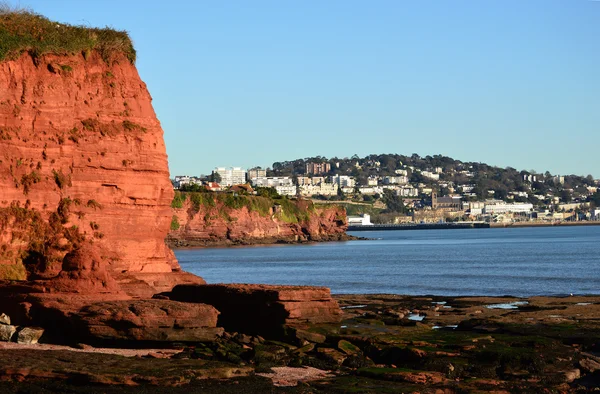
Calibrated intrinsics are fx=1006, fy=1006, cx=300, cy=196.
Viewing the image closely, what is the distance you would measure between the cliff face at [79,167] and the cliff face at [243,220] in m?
105

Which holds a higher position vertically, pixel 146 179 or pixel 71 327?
pixel 146 179

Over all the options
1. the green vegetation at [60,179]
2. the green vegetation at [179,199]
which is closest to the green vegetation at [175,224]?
the green vegetation at [179,199]

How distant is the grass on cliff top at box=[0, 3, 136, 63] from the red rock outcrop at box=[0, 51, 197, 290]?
1.09 ft

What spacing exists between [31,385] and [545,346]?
16371mm

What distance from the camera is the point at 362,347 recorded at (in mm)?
30141

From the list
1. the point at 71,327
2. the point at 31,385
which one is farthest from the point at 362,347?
the point at 31,385

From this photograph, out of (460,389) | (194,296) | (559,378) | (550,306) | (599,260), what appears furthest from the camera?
(599,260)

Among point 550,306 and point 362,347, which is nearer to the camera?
point 362,347

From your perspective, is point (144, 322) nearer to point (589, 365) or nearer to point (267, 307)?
point (267, 307)

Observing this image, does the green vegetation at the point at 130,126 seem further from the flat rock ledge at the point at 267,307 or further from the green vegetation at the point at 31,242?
the flat rock ledge at the point at 267,307

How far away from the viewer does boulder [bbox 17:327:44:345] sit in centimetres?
2773

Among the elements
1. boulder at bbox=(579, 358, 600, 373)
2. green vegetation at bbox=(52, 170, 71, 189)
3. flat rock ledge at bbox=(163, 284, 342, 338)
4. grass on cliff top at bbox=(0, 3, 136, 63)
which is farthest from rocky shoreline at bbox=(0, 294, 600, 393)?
grass on cliff top at bbox=(0, 3, 136, 63)

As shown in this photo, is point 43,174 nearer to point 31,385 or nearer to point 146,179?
point 146,179

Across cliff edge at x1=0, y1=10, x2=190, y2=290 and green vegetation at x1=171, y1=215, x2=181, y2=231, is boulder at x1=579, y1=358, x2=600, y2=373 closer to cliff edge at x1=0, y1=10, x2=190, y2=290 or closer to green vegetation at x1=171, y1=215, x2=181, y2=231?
cliff edge at x1=0, y1=10, x2=190, y2=290
